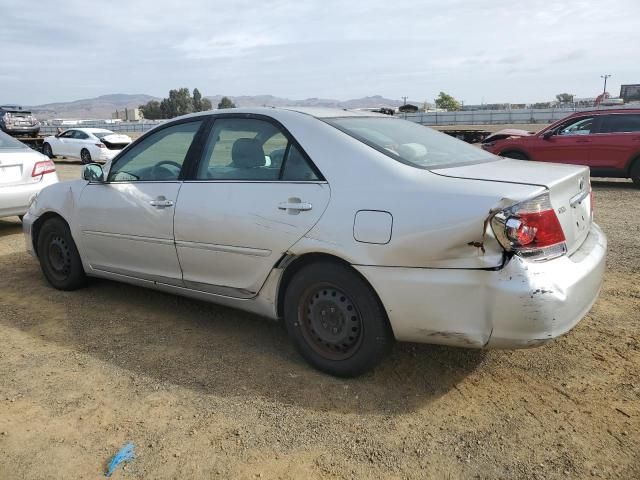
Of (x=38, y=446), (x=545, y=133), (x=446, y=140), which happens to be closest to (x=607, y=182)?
(x=545, y=133)

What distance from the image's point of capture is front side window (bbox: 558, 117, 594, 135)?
11180 mm

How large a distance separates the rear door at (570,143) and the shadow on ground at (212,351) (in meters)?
9.00

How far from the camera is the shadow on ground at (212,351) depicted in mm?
3148

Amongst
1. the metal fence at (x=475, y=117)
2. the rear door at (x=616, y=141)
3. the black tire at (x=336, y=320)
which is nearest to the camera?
the black tire at (x=336, y=320)

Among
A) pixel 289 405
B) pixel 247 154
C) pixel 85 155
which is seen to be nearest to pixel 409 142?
pixel 247 154

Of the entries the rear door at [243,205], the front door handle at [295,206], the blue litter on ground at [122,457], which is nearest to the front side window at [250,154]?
the rear door at [243,205]

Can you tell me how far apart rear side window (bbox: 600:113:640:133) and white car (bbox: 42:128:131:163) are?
50.4ft

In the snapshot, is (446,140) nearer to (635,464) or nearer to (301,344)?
(301,344)

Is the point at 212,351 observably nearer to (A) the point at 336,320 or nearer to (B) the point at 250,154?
(A) the point at 336,320

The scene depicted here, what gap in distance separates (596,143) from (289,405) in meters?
10.1

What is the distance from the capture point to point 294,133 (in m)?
3.43

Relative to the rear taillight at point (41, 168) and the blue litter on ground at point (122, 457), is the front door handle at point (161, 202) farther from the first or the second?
the rear taillight at point (41, 168)

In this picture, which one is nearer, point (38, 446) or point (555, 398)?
point (38, 446)

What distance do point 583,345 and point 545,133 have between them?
9062 mm
